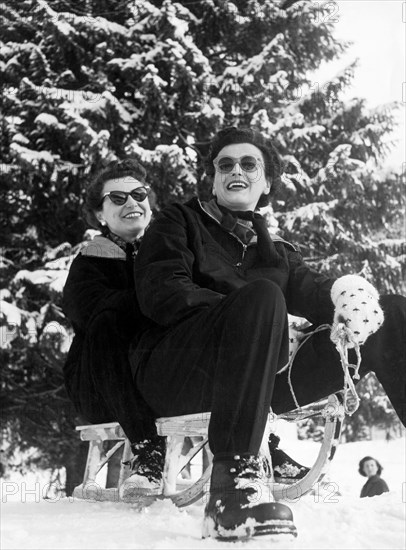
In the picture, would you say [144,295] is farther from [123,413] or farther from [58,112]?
[58,112]

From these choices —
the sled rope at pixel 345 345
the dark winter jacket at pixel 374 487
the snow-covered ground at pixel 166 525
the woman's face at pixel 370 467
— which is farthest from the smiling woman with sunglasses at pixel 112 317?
the woman's face at pixel 370 467

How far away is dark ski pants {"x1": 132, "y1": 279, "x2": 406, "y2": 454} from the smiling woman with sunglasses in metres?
0.34

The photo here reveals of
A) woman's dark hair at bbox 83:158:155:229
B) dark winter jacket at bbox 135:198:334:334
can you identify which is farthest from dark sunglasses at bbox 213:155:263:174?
woman's dark hair at bbox 83:158:155:229

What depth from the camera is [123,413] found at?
8.80 ft

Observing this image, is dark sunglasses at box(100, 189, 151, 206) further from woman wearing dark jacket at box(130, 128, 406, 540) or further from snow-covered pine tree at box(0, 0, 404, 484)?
snow-covered pine tree at box(0, 0, 404, 484)

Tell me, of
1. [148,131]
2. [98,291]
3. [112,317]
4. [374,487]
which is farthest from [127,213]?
[374,487]

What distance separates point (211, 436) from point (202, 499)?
116cm

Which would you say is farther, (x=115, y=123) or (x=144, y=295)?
(x=115, y=123)

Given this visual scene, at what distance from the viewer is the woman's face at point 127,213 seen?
345 cm

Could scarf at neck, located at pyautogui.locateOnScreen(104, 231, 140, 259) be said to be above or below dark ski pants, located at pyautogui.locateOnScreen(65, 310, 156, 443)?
above

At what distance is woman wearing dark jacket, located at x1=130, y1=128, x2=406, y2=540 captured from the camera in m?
1.80

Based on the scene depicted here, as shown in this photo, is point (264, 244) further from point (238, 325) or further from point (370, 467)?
point (370, 467)

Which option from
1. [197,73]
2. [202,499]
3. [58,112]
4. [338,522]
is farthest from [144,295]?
[197,73]

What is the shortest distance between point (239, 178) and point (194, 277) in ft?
1.71
